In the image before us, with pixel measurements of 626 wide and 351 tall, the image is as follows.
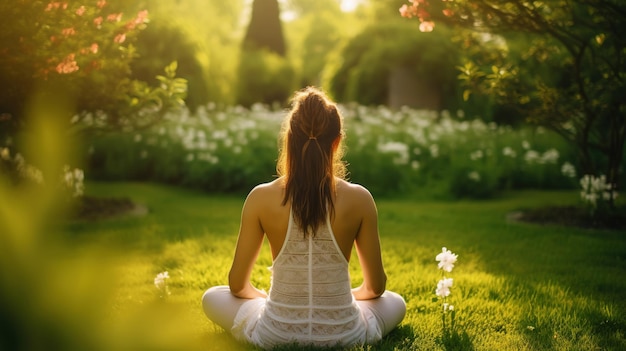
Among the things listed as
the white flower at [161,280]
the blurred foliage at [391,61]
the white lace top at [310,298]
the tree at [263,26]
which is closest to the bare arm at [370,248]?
the white lace top at [310,298]

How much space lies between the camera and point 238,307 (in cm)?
342

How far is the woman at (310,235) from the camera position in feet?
9.75

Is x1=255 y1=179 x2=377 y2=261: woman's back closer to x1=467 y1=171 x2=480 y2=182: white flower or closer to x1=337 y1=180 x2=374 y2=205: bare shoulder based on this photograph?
x1=337 y1=180 x2=374 y2=205: bare shoulder

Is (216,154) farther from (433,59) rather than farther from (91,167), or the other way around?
(433,59)

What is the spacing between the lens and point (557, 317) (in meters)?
3.91

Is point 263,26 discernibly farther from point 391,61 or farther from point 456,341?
point 456,341

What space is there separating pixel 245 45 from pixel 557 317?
21.1m

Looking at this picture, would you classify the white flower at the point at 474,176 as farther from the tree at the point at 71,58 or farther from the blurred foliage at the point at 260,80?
the blurred foliage at the point at 260,80

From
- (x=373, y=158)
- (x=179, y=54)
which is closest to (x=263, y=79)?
(x=179, y=54)

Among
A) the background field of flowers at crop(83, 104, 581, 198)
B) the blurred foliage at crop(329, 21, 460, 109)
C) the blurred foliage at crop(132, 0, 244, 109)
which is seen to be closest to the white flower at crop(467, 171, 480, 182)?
the background field of flowers at crop(83, 104, 581, 198)

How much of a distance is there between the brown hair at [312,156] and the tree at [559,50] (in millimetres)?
2696

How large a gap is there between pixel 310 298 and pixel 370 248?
0.38 m

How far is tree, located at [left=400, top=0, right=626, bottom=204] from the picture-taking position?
217 inches

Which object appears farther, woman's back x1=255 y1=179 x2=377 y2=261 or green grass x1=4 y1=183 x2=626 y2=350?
green grass x1=4 y1=183 x2=626 y2=350
